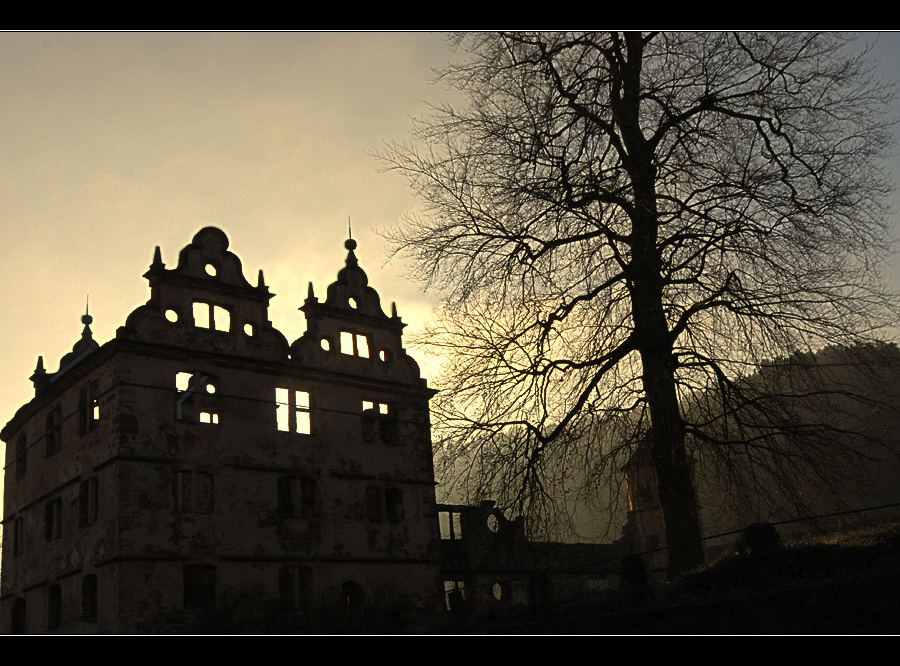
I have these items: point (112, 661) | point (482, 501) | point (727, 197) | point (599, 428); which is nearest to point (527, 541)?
point (482, 501)

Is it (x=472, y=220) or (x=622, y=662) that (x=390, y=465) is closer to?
(x=472, y=220)

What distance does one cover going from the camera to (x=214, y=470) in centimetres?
2377

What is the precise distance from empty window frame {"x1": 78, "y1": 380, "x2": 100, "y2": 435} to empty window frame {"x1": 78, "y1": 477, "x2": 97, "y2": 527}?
1545mm

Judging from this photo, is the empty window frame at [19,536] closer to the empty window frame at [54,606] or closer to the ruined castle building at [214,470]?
the ruined castle building at [214,470]

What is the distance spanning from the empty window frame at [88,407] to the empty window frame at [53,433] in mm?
1825

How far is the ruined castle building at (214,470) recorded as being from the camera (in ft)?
73.5

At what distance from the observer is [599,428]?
1515 cm

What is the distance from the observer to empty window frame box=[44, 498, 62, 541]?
2505cm

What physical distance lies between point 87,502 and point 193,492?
333 cm

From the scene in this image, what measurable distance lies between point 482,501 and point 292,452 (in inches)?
464

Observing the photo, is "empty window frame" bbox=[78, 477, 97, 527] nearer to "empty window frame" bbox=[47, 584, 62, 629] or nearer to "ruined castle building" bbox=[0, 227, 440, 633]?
"ruined castle building" bbox=[0, 227, 440, 633]

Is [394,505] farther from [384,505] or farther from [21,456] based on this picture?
[21,456]

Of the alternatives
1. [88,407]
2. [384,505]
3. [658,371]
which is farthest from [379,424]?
[658,371]

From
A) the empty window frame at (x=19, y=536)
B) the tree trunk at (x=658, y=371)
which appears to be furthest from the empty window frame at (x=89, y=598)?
the tree trunk at (x=658, y=371)
